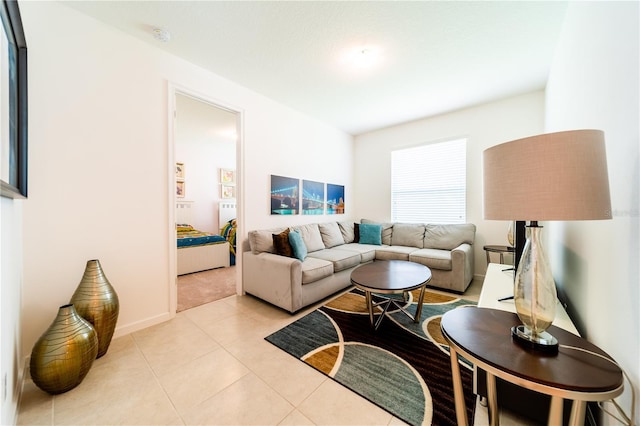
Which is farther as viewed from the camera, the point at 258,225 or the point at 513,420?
the point at 258,225

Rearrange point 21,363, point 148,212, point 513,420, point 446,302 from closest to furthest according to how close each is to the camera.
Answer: point 513,420 < point 21,363 < point 148,212 < point 446,302

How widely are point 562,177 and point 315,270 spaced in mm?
Answer: 2135

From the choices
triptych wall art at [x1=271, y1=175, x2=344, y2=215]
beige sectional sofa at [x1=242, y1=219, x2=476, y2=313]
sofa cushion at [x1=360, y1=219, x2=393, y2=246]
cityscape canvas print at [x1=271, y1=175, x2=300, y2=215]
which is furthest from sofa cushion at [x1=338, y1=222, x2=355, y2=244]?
cityscape canvas print at [x1=271, y1=175, x2=300, y2=215]

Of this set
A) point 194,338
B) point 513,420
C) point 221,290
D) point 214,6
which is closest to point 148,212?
point 194,338

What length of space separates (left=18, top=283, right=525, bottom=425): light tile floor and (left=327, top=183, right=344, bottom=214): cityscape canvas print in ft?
9.30

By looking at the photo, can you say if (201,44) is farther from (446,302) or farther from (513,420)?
(446,302)

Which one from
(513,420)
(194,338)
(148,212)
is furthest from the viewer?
(148,212)

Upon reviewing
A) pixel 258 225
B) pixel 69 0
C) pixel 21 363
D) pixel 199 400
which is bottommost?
pixel 199 400

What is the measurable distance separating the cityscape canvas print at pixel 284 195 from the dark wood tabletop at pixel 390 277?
1566 mm

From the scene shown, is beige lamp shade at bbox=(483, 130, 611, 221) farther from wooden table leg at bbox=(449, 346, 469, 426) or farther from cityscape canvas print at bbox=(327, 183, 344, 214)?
cityscape canvas print at bbox=(327, 183, 344, 214)

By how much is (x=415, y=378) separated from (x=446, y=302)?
1.50 metres

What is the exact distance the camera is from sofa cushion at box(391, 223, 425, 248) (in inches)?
151

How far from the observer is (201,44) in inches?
86.5

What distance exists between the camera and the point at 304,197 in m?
3.89
